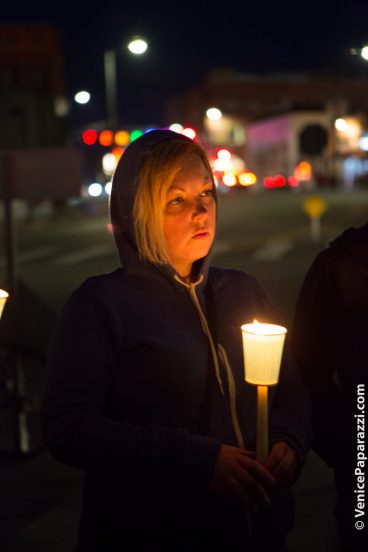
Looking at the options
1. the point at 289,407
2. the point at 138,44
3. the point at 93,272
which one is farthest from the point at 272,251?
the point at 289,407

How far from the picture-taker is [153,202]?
2.10m

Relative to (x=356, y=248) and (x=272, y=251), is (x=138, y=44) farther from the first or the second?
(x=356, y=248)

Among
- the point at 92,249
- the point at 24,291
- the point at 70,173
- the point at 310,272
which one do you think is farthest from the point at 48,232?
the point at 310,272

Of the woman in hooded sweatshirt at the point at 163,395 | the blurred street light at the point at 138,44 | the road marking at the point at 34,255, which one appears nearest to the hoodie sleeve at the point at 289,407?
the woman in hooded sweatshirt at the point at 163,395

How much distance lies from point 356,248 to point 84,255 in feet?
60.9

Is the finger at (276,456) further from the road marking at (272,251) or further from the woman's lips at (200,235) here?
the road marking at (272,251)

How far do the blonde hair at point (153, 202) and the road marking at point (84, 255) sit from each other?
17019 mm

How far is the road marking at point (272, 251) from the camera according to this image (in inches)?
751

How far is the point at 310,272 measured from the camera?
8.50 feet

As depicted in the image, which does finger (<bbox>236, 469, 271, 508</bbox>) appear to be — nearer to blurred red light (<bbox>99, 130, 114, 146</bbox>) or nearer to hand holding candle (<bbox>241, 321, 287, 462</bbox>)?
hand holding candle (<bbox>241, 321, 287, 462</bbox>)

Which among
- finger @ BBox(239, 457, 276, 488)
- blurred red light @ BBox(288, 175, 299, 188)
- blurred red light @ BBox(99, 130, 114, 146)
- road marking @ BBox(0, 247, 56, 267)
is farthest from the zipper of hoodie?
blurred red light @ BBox(288, 175, 299, 188)

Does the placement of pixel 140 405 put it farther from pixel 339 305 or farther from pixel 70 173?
pixel 70 173

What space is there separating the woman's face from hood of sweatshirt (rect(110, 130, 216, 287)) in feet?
0.19

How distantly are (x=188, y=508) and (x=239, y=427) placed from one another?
0.82 feet
